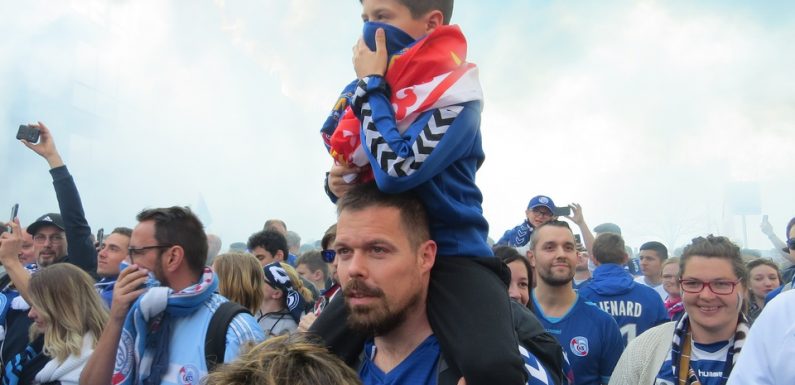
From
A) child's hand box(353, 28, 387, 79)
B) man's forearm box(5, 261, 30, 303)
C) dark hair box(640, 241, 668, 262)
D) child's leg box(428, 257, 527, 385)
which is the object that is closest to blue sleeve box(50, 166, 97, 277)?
man's forearm box(5, 261, 30, 303)

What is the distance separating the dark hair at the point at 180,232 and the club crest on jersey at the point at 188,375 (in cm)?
70

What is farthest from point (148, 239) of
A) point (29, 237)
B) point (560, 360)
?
point (29, 237)

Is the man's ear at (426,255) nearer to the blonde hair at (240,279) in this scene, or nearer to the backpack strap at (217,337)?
the backpack strap at (217,337)

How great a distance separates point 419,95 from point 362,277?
2.08 ft

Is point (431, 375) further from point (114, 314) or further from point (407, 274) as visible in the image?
point (114, 314)

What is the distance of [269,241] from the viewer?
6902mm

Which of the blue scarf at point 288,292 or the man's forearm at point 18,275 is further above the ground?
the man's forearm at point 18,275

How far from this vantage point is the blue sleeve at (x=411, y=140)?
1.96m

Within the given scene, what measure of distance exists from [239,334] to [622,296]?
3.79 metres

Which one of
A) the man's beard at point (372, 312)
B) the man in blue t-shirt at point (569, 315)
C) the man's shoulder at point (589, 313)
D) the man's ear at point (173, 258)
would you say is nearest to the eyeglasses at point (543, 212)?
the man in blue t-shirt at point (569, 315)

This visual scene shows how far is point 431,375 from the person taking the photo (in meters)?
2.08

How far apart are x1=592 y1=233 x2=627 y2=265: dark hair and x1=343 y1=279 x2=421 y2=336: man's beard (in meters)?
4.46

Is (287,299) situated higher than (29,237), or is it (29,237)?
(29,237)

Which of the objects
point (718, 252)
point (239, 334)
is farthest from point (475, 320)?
point (718, 252)
